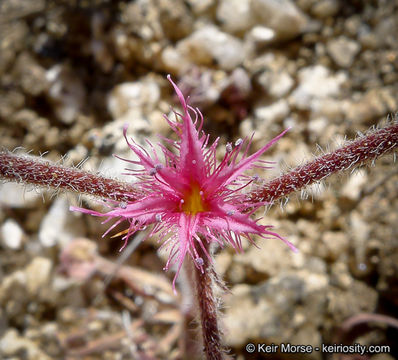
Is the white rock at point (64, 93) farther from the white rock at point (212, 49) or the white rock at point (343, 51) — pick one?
the white rock at point (343, 51)

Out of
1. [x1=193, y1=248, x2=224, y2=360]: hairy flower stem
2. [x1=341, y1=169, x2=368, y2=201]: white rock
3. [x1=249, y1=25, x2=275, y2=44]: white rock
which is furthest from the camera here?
[x1=249, y1=25, x2=275, y2=44]: white rock

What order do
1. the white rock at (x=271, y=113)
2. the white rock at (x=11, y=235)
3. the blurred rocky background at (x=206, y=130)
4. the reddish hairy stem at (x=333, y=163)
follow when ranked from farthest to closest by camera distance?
1. the white rock at (x=271, y=113)
2. the white rock at (x=11, y=235)
3. the blurred rocky background at (x=206, y=130)
4. the reddish hairy stem at (x=333, y=163)

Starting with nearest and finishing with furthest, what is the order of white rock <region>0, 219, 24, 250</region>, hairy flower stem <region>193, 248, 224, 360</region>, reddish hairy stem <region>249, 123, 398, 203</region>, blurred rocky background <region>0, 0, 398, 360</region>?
reddish hairy stem <region>249, 123, 398, 203</region> < hairy flower stem <region>193, 248, 224, 360</region> < blurred rocky background <region>0, 0, 398, 360</region> < white rock <region>0, 219, 24, 250</region>

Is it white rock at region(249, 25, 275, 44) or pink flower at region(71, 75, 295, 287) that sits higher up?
white rock at region(249, 25, 275, 44)

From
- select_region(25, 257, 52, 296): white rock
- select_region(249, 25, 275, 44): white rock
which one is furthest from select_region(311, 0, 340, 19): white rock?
select_region(25, 257, 52, 296): white rock

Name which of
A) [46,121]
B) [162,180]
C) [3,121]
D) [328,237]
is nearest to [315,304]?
[328,237]

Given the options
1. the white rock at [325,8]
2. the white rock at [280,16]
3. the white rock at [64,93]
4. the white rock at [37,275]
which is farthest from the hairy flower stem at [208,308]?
the white rock at [325,8]

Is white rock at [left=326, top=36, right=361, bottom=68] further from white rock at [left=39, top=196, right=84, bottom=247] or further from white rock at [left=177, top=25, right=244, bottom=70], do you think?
white rock at [left=39, top=196, right=84, bottom=247]
